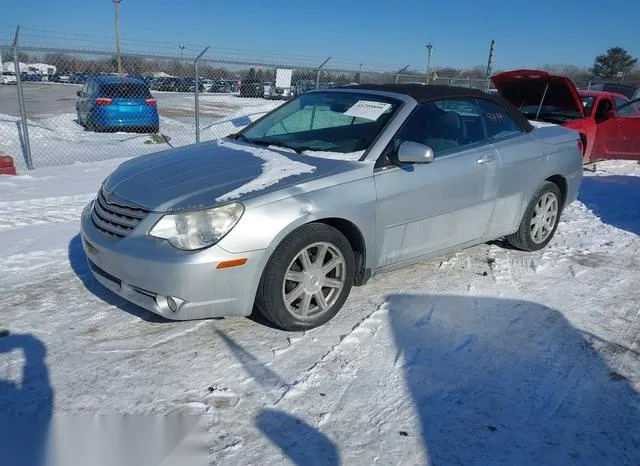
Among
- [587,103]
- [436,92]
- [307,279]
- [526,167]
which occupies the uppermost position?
[436,92]

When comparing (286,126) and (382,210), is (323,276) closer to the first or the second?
(382,210)

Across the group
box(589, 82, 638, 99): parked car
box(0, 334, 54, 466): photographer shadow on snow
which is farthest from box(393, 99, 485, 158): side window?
box(589, 82, 638, 99): parked car

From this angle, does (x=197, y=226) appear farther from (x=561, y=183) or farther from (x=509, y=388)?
(x=561, y=183)

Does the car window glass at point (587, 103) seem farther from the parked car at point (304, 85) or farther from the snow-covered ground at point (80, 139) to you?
the parked car at point (304, 85)

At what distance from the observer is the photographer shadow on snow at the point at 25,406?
2309mm

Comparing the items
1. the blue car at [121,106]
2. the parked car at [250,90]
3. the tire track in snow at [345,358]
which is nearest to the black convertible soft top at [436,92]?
the tire track in snow at [345,358]

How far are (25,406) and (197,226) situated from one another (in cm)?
125

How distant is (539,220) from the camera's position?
5109 millimetres

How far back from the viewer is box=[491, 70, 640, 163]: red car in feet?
27.0

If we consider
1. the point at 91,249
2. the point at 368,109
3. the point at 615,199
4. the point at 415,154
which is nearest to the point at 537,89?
the point at 615,199

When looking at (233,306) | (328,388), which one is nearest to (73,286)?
(233,306)

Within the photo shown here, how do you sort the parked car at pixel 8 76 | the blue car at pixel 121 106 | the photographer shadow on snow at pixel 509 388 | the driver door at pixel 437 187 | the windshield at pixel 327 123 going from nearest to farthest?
1. the photographer shadow on snow at pixel 509 388
2. the driver door at pixel 437 187
3. the windshield at pixel 327 123
4. the blue car at pixel 121 106
5. the parked car at pixel 8 76

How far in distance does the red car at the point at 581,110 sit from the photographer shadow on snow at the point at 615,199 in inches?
17.9

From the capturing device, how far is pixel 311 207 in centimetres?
322
